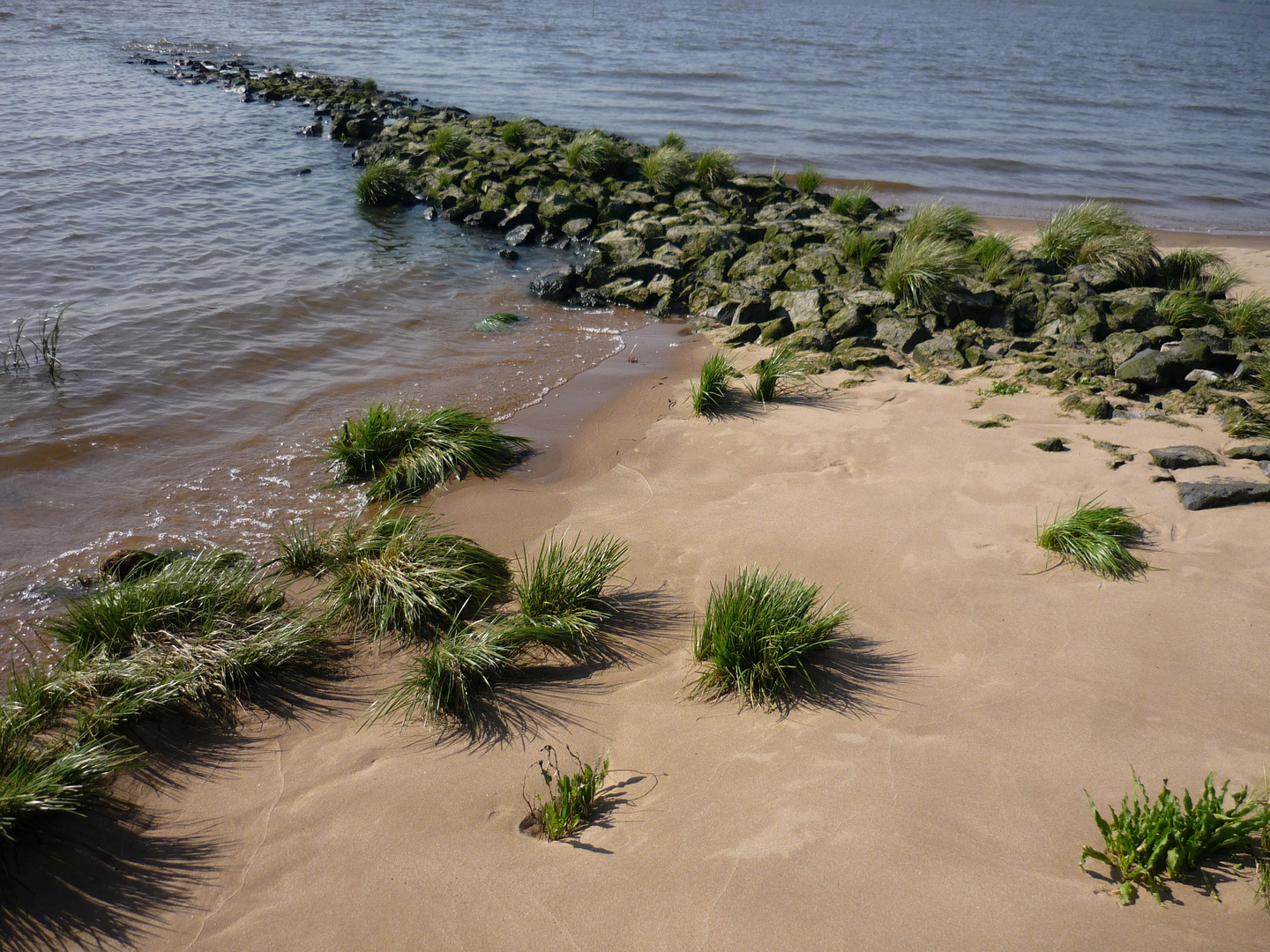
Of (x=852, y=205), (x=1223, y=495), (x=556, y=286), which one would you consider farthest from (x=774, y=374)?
(x=852, y=205)

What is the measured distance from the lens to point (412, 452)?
7816mm

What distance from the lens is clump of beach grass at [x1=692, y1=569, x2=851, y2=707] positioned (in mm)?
4867

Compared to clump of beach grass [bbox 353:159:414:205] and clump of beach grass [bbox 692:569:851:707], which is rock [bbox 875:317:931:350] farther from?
clump of beach grass [bbox 353:159:414:205]

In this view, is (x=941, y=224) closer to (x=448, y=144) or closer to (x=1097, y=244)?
(x=1097, y=244)

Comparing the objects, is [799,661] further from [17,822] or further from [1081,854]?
[17,822]

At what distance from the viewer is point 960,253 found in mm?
11953

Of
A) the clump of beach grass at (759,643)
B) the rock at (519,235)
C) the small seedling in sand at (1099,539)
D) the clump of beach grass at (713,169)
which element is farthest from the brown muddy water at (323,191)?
the small seedling in sand at (1099,539)

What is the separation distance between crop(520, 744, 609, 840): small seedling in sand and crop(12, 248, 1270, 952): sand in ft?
0.32

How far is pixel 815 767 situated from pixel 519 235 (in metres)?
13.0

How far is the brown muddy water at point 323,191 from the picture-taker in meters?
8.10

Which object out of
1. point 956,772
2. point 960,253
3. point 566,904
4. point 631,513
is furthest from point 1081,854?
point 960,253

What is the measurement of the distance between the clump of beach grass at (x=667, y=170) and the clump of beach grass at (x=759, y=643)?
13.3m

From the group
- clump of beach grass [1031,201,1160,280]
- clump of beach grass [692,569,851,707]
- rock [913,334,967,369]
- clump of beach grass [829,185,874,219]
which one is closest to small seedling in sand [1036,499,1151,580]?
clump of beach grass [692,569,851,707]

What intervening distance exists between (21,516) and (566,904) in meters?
6.25
